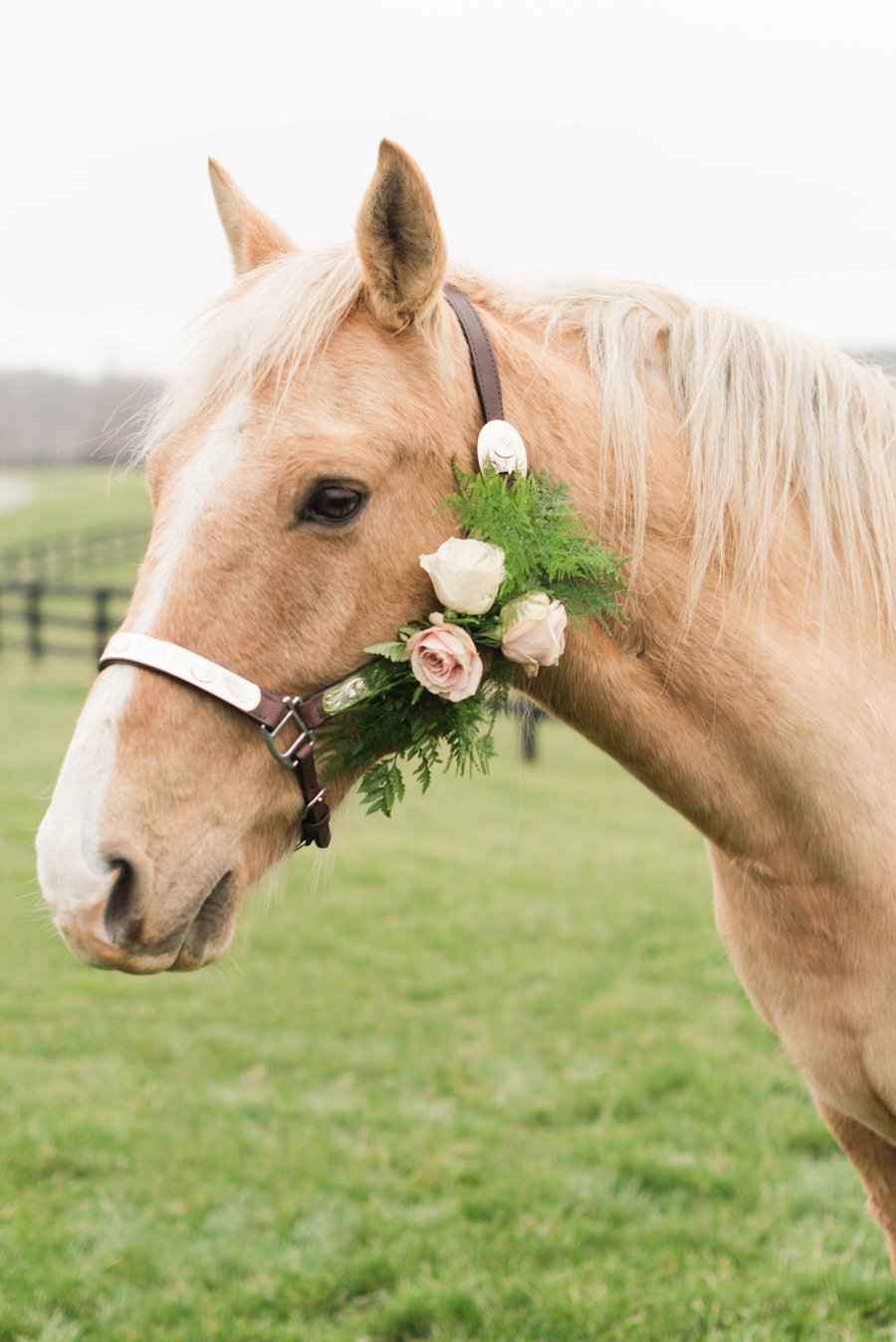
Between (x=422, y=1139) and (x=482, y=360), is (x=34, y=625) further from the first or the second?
(x=482, y=360)

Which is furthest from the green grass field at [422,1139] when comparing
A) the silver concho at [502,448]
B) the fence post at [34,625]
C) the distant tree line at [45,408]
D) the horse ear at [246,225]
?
the distant tree line at [45,408]

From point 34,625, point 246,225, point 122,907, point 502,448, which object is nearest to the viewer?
point 122,907

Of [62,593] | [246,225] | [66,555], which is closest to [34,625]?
[62,593]

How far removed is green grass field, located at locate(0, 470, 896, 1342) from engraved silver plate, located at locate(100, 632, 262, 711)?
1.78 ft

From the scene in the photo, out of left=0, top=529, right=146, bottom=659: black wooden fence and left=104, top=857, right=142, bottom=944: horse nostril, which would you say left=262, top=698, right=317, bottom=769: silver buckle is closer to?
left=104, top=857, right=142, bottom=944: horse nostril

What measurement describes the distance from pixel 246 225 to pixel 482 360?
777 millimetres

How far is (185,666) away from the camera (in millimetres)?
1884

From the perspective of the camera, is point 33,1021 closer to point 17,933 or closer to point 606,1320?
point 17,933

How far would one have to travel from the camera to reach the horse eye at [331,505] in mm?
1938

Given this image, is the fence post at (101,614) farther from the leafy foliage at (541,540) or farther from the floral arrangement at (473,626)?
the leafy foliage at (541,540)

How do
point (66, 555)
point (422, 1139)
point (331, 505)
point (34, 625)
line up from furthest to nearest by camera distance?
point (66, 555) → point (34, 625) → point (422, 1139) → point (331, 505)

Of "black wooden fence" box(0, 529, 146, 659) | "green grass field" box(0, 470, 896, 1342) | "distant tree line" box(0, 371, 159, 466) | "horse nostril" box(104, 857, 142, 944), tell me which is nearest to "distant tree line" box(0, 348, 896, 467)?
"distant tree line" box(0, 371, 159, 466)

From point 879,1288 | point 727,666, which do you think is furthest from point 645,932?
point 727,666

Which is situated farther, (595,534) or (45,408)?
(45,408)
